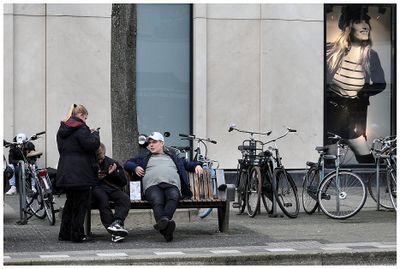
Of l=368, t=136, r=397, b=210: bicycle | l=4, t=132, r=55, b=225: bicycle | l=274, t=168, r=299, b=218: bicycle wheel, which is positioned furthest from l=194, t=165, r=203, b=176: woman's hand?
l=368, t=136, r=397, b=210: bicycle

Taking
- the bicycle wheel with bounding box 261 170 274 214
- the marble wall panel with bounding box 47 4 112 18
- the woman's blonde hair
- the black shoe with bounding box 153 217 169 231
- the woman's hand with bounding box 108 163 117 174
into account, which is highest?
the marble wall panel with bounding box 47 4 112 18

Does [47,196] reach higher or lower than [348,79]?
lower

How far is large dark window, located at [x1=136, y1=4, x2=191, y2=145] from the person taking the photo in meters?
16.3

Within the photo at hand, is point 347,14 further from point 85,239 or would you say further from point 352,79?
point 85,239

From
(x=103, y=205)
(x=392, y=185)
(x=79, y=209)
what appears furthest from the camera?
(x=392, y=185)

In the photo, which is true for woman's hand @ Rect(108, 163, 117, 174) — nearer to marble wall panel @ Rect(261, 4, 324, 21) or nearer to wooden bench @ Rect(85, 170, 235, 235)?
wooden bench @ Rect(85, 170, 235, 235)

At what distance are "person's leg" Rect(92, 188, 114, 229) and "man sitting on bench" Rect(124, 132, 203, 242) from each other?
1.56 feet

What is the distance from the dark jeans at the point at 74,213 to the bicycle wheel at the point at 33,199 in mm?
1720

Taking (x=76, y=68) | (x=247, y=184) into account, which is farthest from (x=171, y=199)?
(x=76, y=68)

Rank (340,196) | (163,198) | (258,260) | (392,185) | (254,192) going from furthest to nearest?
(392,185), (254,192), (340,196), (163,198), (258,260)

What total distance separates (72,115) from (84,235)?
132 centimetres

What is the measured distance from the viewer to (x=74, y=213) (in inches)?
372

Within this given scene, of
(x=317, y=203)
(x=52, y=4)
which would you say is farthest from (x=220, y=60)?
(x=317, y=203)

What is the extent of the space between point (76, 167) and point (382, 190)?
16.9ft
